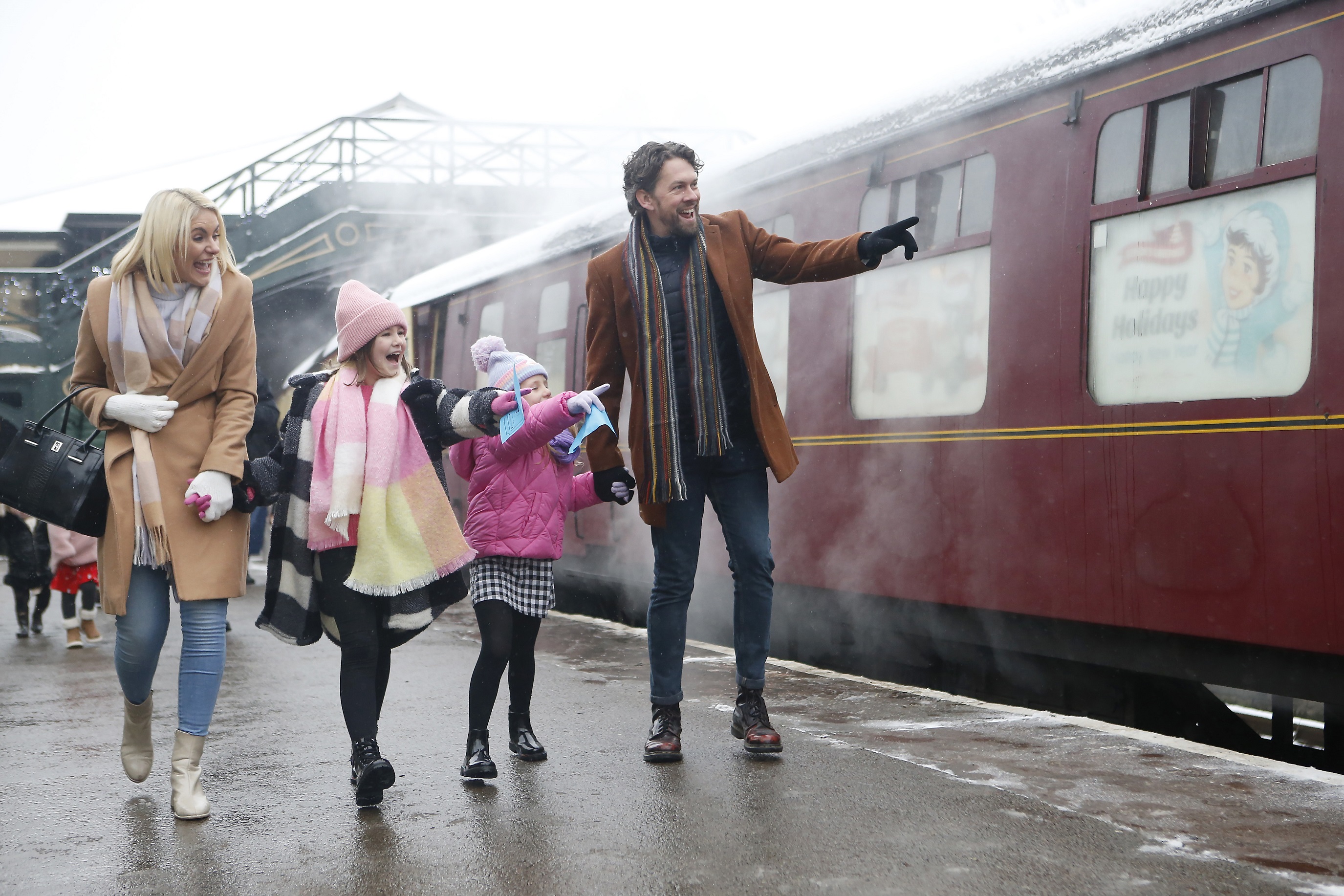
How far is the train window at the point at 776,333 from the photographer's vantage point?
278 inches

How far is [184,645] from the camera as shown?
366 centimetres

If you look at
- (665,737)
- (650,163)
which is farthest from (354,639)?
(650,163)

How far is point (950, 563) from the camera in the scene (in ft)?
18.9

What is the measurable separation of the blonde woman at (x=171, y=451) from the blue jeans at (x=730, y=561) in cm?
129

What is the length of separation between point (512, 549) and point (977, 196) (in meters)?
2.88

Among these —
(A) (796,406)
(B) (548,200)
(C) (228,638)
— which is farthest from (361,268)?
(A) (796,406)

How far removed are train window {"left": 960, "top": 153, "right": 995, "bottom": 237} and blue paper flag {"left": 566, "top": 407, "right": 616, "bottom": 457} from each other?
2433 millimetres

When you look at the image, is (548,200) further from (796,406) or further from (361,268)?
(796,406)

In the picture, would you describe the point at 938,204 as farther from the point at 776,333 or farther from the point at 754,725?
the point at 754,725

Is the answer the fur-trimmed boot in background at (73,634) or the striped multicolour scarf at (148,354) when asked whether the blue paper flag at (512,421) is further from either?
the fur-trimmed boot in background at (73,634)

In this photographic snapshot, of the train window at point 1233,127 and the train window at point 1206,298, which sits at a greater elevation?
the train window at point 1233,127

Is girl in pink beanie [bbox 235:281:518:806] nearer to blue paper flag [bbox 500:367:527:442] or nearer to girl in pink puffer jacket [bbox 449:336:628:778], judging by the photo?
blue paper flag [bbox 500:367:527:442]

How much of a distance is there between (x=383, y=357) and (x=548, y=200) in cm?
1778

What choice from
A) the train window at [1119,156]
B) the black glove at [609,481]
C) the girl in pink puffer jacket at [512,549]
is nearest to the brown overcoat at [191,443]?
the girl in pink puffer jacket at [512,549]
